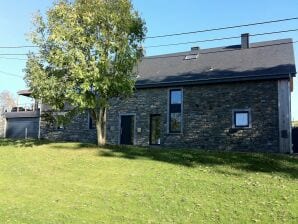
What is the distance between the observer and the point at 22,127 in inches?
1401

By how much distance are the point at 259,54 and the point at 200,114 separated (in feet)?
18.0

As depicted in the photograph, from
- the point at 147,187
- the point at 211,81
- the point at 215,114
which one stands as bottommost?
the point at 147,187

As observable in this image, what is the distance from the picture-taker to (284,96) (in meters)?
22.0

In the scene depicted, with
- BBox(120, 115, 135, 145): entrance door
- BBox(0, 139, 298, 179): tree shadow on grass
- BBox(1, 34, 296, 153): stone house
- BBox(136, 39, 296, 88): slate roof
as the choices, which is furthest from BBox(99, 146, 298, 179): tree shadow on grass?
BBox(120, 115, 135, 145): entrance door

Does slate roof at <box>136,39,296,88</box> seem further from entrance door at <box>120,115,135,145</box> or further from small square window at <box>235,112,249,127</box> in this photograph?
entrance door at <box>120,115,135,145</box>

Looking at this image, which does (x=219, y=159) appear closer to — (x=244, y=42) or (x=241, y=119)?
(x=241, y=119)

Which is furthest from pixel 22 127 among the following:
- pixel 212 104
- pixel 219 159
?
pixel 219 159

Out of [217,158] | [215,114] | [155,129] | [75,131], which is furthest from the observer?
[75,131]

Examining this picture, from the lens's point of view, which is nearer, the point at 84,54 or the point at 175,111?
the point at 84,54

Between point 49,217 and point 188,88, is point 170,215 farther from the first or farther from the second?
point 188,88

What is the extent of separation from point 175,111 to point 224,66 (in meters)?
4.17

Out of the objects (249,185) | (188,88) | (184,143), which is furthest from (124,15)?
(249,185)

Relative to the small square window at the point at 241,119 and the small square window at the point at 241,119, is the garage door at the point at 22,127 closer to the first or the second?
the small square window at the point at 241,119

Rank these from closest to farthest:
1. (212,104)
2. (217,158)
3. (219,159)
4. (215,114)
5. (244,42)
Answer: (219,159) → (217,158) → (215,114) → (212,104) → (244,42)
